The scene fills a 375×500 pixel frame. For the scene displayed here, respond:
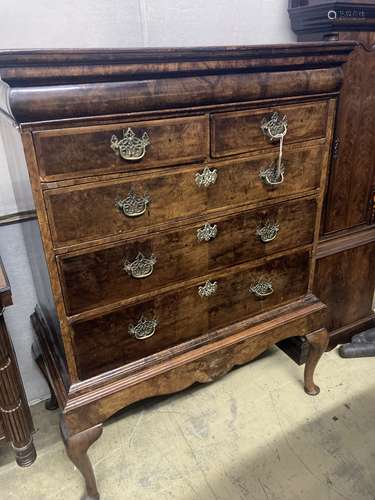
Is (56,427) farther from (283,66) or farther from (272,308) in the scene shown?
(283,66)

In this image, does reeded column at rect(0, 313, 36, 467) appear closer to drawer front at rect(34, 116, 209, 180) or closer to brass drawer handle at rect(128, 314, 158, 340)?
brass drawer handle at rect(128, 314, 158, 340)

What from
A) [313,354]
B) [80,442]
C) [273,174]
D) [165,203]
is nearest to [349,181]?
[273,174]

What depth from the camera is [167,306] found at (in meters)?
1.18

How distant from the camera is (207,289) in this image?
1.23 metres

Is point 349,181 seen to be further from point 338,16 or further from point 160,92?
point 160,92

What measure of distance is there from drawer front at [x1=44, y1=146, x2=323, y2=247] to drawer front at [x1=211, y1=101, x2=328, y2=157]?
0.04m

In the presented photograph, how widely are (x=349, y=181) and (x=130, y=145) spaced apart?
1.00 meters

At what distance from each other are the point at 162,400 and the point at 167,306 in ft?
2.15

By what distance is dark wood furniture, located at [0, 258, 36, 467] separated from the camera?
121cm

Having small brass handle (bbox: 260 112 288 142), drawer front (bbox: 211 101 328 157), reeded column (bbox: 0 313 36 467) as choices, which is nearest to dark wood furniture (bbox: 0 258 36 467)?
reeded column (bbox: 0 313 36 467)

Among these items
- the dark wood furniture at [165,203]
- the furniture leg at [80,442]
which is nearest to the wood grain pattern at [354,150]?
the dark wood furniture at [165,203]

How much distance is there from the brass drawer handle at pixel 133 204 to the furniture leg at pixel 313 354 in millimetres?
816

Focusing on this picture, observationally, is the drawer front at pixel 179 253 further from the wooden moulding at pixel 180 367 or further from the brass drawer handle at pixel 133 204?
the wooden moulding at pixel 180 367

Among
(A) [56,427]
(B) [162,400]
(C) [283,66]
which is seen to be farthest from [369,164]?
(A) [56,427]
